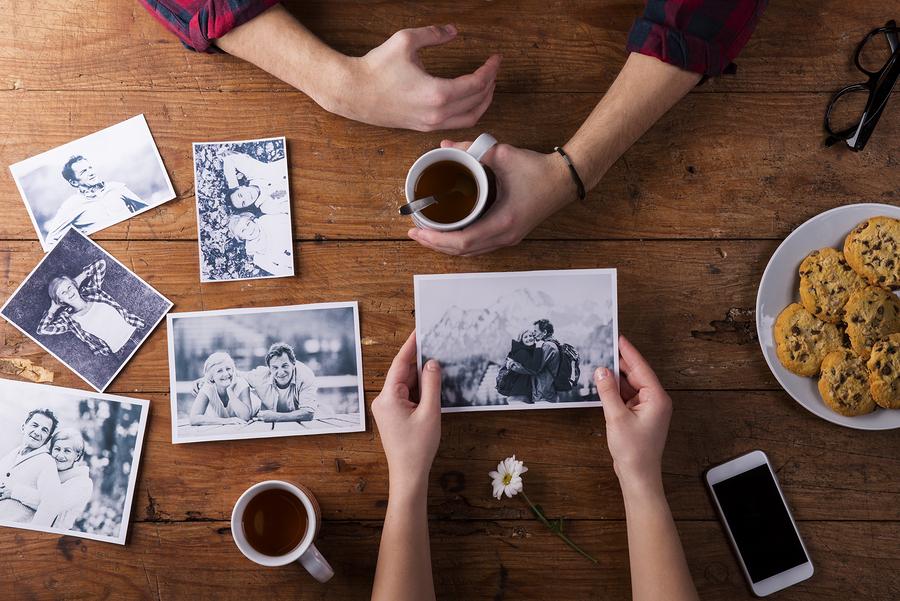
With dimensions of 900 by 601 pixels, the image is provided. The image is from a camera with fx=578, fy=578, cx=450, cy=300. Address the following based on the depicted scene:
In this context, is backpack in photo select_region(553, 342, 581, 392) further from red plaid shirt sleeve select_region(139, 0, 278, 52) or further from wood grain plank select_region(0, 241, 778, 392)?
red plaid shirt sleeve select_region(139, 0, 278, 52)

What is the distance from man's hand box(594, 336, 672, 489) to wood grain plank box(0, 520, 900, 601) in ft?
0.47

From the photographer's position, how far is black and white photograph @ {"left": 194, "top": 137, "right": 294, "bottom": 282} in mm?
1074

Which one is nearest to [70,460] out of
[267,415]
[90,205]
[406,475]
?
[267,415]

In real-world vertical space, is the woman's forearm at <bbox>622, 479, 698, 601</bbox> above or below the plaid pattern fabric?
below

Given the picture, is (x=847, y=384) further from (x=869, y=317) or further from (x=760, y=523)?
(x=760, y=523)

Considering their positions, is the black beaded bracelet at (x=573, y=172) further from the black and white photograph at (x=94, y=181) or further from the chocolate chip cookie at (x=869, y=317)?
the black and white photograph at (x=94, y=181)

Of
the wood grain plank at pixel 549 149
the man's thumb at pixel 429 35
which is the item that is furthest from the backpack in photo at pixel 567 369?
Result: the man's thumb at pixel 429 35

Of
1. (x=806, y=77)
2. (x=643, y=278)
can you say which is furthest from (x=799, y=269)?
(x=806, y=77)

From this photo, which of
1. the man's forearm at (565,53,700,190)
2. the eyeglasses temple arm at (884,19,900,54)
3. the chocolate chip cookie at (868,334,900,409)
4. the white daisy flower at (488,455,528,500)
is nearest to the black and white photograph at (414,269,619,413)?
the white daisy flower at (488,455,528,500)

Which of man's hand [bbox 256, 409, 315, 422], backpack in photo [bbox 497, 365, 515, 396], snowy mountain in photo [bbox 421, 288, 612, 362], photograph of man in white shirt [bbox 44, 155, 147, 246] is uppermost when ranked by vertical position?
photograph of man in white shirt [bbox 44, 155, 147, 246]

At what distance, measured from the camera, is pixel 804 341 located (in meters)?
1.01

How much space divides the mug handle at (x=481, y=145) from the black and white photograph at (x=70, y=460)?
755 mm

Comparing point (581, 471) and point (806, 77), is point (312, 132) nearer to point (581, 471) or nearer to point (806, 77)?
point (581, 471)

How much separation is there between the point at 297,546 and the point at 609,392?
0.60 metres
